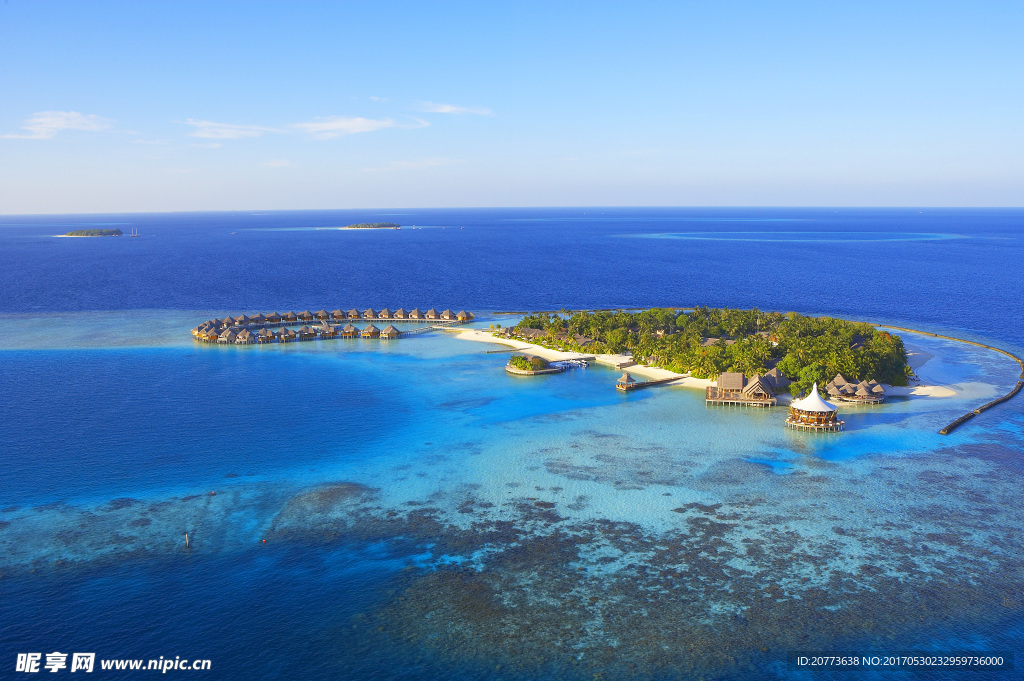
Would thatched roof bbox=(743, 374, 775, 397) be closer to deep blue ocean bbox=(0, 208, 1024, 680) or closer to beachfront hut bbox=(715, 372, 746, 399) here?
beachfront hut bbox=(715, 372, 746, 399)

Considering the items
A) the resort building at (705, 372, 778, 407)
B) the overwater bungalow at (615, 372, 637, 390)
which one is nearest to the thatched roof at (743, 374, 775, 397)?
the resort building at (705, 372, 778, 407)

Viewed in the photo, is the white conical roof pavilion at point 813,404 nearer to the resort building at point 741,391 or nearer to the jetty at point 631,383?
the resort building at point 741,391

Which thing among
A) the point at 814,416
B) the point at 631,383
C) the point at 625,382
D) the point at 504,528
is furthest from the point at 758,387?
the point at 504,528

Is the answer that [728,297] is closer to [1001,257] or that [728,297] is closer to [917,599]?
[917,599]

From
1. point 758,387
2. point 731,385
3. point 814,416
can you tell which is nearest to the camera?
point 814,416

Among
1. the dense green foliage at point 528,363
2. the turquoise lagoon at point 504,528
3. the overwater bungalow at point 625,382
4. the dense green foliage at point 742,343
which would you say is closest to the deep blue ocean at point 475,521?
the turquoise lagoon at point 504,528

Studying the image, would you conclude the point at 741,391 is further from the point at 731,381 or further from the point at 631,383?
the point at 631,383
